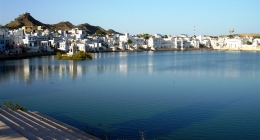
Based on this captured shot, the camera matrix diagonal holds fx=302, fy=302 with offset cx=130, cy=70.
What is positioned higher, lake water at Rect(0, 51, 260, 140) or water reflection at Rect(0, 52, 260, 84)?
water reflection at Rect(0, 52, 260, 84)

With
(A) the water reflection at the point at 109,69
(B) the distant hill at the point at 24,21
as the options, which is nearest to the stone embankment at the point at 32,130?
(A) the water reflection at the point at 109,69

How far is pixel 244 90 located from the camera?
1323 centimetres

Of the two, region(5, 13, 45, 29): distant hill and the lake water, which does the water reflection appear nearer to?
the lake water

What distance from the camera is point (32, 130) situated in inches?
224

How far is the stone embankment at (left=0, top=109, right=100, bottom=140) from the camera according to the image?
516 cm

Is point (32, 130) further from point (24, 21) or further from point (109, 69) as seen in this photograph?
point (24, 21)

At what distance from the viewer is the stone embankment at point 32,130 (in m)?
5.16

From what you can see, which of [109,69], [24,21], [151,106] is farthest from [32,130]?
[24,21]

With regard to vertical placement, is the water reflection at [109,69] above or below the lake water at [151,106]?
above

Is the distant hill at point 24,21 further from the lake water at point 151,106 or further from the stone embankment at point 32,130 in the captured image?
the stone embankment at point 32,130

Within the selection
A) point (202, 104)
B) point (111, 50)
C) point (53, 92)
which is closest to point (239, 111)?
point (202, 104)

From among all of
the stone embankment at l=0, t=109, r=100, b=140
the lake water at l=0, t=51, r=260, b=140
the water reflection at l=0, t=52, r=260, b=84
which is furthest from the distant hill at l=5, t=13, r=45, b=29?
the stone embankment at l=0, t=109, r=100, b=140

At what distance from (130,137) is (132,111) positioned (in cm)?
246

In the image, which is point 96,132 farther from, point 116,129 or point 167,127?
point 167,127
